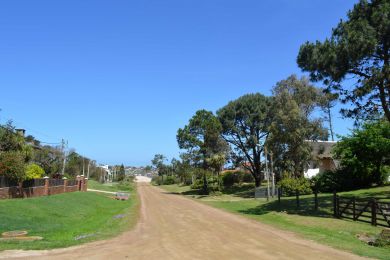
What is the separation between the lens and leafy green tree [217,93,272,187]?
69.2 m

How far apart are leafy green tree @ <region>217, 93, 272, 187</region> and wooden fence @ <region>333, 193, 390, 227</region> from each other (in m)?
41.7

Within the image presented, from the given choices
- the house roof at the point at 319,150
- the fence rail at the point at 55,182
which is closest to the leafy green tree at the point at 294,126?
the house roof at the point at 319,150

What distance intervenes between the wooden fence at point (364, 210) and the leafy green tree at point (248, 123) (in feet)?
137

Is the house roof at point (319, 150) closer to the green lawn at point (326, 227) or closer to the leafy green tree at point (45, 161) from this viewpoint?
the green lawn at point (326, 227)

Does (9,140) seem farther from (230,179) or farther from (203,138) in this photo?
(230,179)

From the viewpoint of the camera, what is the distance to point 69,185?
5325 cm

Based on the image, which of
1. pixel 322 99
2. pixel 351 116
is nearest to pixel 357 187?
pixel 322 99

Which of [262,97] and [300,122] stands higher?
[262,97]

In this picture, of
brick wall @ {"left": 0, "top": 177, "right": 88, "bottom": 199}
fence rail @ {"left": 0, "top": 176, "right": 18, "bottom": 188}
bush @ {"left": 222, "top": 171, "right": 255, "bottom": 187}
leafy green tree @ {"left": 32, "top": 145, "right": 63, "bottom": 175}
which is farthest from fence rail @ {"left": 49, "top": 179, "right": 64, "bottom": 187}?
bush @ {"left": 222, "top": 171, "right": 255, "bottom": 187}

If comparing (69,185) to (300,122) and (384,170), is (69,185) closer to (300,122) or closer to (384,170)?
(300,122)

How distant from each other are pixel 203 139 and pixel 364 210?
45.2 metres

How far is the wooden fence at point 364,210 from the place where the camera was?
850 inches

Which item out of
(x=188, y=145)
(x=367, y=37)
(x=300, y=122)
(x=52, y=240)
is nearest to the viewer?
(x=52, y=240)

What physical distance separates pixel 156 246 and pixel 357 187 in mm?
35118
